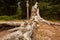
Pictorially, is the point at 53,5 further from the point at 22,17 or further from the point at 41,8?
the point at 22,17

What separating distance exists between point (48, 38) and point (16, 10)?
1502 centimetres

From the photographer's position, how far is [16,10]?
21.2m

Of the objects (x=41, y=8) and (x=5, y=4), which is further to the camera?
(x=5, y=4)

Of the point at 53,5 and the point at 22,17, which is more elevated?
the point at 53,5

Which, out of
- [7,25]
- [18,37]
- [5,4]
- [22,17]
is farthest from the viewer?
[5,4]

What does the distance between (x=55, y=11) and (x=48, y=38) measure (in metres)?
10.7

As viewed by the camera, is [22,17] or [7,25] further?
[22,17]

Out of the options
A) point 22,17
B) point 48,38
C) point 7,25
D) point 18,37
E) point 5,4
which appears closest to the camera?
point 18,37

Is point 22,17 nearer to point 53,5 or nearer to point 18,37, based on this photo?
Answer: point 53,5

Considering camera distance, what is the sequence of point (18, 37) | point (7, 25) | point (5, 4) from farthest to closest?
point (5, 4) → point (7, 25) → point (18, 37)

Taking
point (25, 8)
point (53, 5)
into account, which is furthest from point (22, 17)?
point (53, 5)

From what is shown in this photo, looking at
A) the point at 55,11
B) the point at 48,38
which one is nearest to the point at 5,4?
the point at 55,11

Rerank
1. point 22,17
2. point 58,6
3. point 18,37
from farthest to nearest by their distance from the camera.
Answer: point 22,17 → point 58,6 → point 18,37

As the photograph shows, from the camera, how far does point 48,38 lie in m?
6.50
